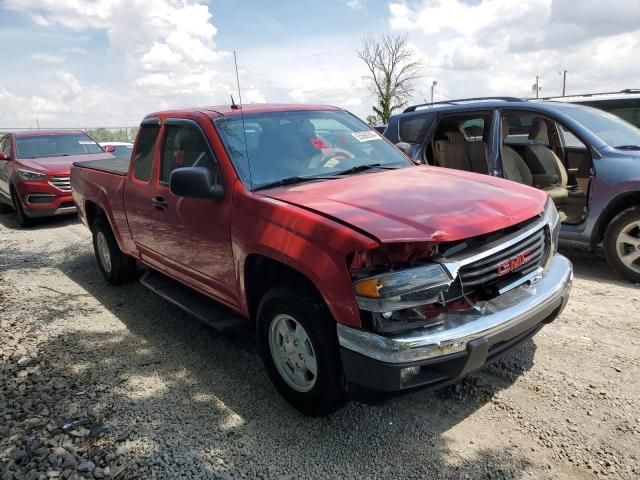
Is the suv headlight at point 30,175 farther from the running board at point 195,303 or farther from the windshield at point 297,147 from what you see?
the windshield at point 297,147

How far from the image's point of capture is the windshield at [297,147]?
3.51 metres

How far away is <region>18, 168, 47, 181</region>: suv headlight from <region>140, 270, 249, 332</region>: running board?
568 cm

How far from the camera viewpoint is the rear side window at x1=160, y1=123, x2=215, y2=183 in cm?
374

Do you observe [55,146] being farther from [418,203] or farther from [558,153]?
[418,203]

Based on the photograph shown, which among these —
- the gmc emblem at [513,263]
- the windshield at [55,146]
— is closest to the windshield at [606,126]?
the gmc emblem at [513,263]

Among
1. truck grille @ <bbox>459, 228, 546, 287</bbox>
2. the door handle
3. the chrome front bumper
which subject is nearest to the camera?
the chrome front bumper

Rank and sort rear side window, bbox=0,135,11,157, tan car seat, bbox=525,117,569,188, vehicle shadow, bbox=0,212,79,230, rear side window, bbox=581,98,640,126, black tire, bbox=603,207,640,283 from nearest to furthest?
1. black tire, bbox=603,207,640,283
2. tan car seat, bbox=525,117,569,188
3. rear side window, bbox=581,98,640,126
4. vehicle shadow, bbox=0,212,79,230
5. rear side window, bbox=0,135,11,157

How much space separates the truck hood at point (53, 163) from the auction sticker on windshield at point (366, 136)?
7.12 metres

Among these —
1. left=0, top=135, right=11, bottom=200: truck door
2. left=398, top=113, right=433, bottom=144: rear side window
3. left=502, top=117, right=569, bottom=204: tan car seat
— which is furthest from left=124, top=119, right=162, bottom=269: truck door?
left=0, top=135, right=11, bottom=200: truck door

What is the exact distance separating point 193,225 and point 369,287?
1.78 meters

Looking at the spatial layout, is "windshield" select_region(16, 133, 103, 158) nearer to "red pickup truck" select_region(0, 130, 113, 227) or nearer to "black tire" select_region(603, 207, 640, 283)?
"red pickup truck" select_region(0, 130, 113, 227)

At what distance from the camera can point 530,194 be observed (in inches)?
129

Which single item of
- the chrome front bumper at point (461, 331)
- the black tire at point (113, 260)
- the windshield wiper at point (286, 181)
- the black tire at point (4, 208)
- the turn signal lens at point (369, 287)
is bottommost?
the black tire at point (4, 208)

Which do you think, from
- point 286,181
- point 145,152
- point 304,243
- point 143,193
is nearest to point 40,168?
point 145,152
